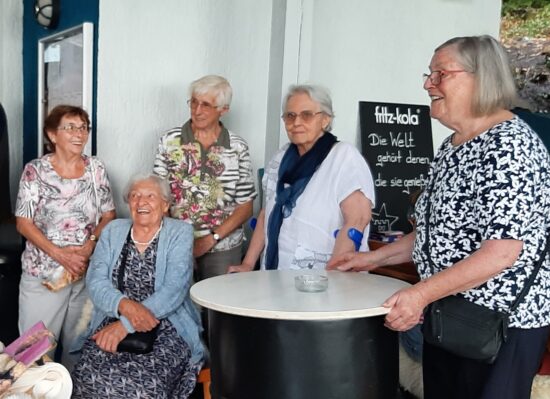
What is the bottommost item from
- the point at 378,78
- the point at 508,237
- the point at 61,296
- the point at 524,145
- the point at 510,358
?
the point at 61,296

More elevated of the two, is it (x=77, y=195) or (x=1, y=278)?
(x=77, y=195)

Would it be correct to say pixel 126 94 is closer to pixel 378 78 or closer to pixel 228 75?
pixel 228 75

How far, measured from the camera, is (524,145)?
5.74ft

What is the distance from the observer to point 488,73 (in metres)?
1.82

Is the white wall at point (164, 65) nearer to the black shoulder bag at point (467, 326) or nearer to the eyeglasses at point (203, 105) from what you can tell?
the eyeglasses at point (203, 105)

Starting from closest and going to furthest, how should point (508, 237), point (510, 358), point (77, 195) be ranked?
point (508, 237), point (510, 358), point (77, 195)

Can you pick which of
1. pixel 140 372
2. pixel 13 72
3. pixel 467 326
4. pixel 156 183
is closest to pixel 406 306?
pixel 467 326

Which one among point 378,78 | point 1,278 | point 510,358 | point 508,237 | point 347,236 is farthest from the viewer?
point 378,78

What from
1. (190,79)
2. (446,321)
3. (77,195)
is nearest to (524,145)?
(446,321)

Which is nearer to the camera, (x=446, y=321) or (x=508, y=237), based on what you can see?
(x=508, y=237)

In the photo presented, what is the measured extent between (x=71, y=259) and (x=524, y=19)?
4.56 metres

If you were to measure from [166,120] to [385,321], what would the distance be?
2186 millimetres

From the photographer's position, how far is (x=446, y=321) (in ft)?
6.14

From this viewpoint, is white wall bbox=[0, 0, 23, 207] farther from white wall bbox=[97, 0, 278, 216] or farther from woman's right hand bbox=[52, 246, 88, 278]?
woman's right hand bbox=[52, 246, 88, 278]
